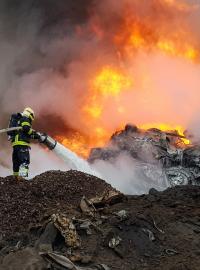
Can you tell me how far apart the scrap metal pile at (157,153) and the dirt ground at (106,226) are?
17135mm

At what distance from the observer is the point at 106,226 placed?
11414 mm

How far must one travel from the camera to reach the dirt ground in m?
10.1

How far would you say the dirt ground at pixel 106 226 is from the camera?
33.0 ft

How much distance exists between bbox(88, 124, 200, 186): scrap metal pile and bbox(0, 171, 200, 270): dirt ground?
17135 mm

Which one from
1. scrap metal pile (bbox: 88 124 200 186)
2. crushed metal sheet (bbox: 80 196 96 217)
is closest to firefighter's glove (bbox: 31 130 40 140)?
crushed metal sheet (bbox: 80 196 96 217)

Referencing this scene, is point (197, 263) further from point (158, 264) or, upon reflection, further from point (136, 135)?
point (136, 135)

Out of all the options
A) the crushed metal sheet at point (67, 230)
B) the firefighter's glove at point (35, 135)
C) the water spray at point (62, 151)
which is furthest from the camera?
the water spray at point (62, 151)

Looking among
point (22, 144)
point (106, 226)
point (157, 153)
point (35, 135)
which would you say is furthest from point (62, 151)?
point (157, 153)

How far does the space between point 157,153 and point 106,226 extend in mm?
23930

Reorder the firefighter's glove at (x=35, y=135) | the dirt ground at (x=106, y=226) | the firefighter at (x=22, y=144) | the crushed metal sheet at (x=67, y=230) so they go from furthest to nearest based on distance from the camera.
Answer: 1. the firefighter's glove at (x=35, y=135)
2. the firefighter at (x=22, y=144)
3. the crushed metal sheet at (x=67, y=230)
4. the dirt ground at (x=106, y=226)

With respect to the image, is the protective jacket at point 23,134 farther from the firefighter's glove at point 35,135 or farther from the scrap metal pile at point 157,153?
the scrap metal pile at point 157,153

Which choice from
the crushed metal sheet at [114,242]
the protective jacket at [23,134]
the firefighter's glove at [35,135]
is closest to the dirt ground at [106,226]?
the crushed metal sheet at [114,242]

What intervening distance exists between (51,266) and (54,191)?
5.74m

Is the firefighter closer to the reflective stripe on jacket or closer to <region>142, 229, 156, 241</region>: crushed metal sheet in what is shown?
the reflective stripe on jacket
